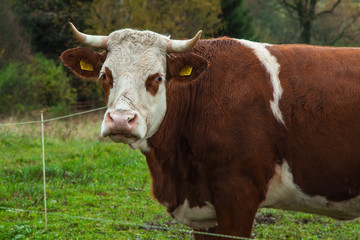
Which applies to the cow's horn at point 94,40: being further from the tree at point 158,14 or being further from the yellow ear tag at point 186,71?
the tree at point 158,14

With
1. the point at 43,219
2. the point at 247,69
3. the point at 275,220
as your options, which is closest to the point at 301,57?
the point at 247,69

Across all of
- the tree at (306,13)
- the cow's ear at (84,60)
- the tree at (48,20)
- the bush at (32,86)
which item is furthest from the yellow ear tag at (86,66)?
the tree at (306,13)

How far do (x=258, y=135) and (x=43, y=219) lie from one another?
358 centimetres

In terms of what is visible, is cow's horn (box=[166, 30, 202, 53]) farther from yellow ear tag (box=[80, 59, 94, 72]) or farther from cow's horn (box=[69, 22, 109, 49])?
yellow ear tag (box=[80, 59, 94, 72])

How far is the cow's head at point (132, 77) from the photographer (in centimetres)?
354

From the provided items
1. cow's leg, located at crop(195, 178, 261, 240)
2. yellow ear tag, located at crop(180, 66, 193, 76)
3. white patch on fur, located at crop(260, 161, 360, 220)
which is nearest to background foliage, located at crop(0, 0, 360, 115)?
yellow ear tag, located at crop(180, 66, 193, 76)

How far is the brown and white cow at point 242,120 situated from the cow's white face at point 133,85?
12 mm

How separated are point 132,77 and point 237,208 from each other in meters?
1.46

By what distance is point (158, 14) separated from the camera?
75.2 feet

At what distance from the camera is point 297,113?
404cm

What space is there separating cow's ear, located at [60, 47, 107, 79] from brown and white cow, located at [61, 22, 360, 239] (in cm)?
1

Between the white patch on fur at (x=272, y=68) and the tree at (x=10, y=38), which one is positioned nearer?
the white patch on fur at (x=272, y=68)

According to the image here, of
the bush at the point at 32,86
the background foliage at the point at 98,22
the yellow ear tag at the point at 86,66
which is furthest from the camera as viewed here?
the background foliage at the point at 98,22

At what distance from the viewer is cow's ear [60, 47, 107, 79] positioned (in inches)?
166
